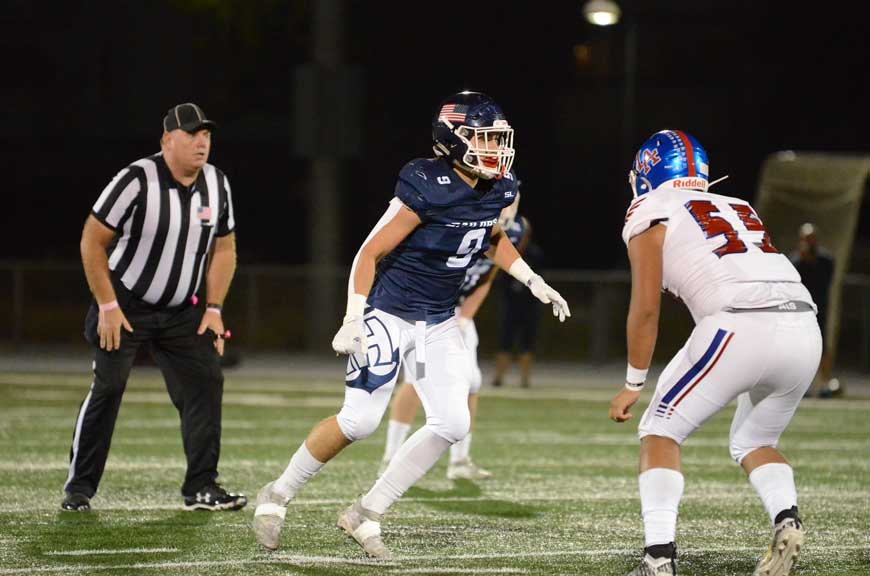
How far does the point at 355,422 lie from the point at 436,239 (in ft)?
2.66

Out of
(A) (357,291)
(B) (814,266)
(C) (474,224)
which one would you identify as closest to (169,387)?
(A) (357,291)

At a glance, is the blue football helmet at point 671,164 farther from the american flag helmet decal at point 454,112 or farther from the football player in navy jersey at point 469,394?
the football player in navy jersey at point 469,394

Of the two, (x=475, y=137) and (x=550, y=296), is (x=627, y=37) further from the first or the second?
(x=475, y=137)

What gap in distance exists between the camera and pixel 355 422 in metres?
5.80

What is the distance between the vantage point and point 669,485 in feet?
16.7

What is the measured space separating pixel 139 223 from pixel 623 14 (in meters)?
27.2

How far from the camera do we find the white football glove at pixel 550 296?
5996 mm

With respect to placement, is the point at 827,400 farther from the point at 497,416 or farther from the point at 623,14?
the point at 623,14

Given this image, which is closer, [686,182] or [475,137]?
[686,182]

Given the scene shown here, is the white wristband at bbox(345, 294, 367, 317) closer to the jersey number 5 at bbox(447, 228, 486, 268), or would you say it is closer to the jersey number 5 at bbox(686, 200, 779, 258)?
the jersey number 5 at bbox(447, 228, 486, 268)

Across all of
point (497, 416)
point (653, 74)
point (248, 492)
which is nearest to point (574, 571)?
point (248, 492)

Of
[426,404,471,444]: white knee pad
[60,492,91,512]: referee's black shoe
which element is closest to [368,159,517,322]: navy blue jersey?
[426,404,471,444]: white knee pad

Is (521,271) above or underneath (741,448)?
above

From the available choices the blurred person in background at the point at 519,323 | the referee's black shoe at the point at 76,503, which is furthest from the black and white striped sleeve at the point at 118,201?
the blurred person in background at the point at 519,323
